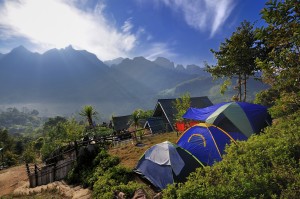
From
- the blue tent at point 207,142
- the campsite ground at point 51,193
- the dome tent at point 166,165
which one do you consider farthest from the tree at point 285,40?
the campsite ground at point 51,193

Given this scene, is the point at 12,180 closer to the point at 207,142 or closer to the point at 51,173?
the point at 51,173

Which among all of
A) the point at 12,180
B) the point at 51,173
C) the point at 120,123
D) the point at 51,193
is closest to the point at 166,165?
the point at 51,193

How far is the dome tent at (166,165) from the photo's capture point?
970 cm

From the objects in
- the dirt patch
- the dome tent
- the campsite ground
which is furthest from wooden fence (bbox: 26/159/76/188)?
the dome tent

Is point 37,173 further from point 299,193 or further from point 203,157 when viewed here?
point 299,193

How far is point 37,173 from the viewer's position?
15.6 m

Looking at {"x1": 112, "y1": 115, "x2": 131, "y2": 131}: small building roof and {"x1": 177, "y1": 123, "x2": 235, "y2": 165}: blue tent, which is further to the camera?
{"x1": 112, "y1": 115, "x2": 131, "y2": 131}: small building roof

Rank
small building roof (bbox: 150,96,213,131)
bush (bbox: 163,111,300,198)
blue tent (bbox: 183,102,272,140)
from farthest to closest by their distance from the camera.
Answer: small building roof (bbox: 150,96,213,131) → blue tent (bbox: 183,102,272,140) → bush (bbox: 163,111,300,198)

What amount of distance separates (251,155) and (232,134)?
568cm

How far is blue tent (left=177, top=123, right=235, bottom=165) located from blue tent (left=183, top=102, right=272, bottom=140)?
121 centimetres

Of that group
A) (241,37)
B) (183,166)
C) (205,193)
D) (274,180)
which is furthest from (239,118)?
(241,37)

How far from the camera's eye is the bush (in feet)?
15.9

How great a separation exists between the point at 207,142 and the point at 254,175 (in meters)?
5.78

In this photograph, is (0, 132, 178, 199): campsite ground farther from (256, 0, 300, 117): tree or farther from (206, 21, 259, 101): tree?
(206, 21, 259, 101): tree
